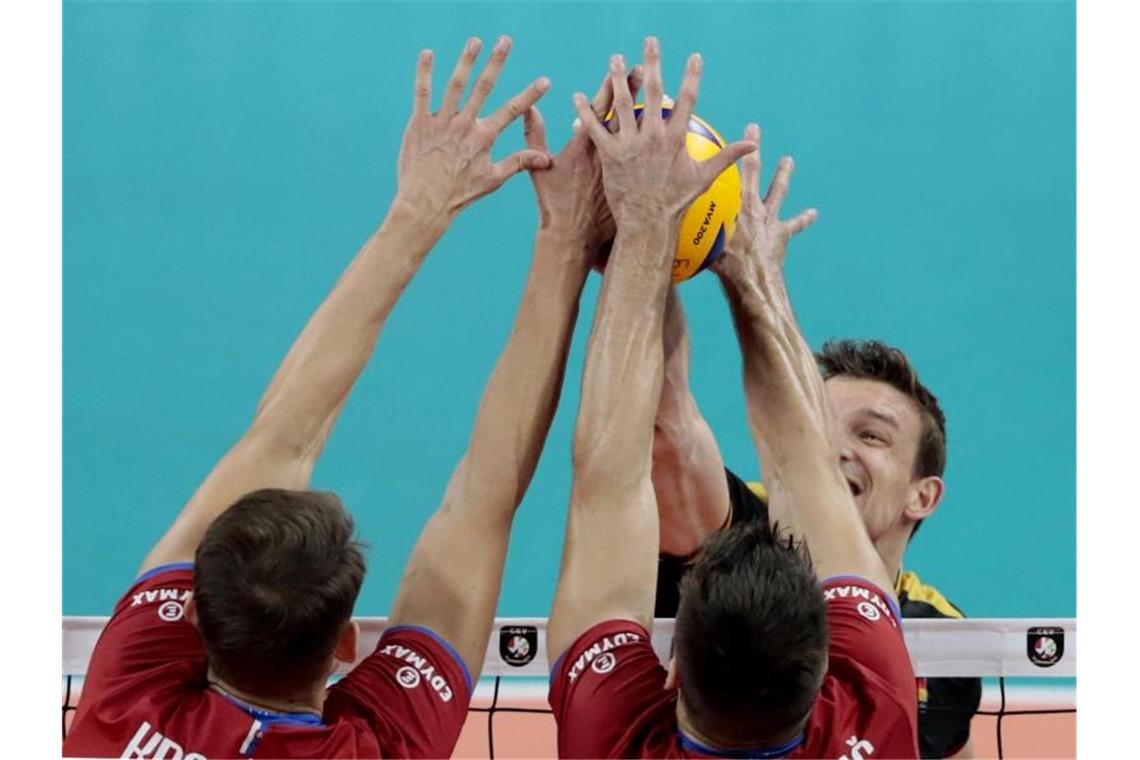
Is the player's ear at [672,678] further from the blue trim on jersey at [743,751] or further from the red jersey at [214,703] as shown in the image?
the red jersey at [214,703]

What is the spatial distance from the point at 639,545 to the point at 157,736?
31.0 inches

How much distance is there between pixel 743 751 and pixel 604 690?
0.78 feet

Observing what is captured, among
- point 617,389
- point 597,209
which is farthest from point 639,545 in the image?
point 597,209

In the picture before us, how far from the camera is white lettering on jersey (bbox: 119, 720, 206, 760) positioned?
1847mm

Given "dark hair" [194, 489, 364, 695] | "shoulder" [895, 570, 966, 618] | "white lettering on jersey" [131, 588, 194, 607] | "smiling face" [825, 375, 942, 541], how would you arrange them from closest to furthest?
"dark hair" [194, 489, 364, 695]
"white lettering on jersey" [131, 588, 194, 607]
"smiling face" [825, 375, 942, 541]
"shoulder" [895, 570, 966, 618]

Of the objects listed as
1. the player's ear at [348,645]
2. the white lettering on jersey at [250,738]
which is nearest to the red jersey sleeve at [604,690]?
the player's ear at [348,645]

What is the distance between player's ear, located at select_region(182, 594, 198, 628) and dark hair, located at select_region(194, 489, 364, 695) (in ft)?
0.08

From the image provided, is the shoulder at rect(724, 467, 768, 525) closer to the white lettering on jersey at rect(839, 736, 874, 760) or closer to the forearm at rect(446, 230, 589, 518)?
the forearm at rect(446, 230, 589, 518)

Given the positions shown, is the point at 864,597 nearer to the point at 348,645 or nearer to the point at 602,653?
the point at 602,653

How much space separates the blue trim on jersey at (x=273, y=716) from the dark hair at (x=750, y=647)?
55 centimetres

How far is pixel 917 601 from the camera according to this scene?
347cm

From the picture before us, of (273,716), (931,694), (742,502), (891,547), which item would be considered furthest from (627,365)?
(931,694)

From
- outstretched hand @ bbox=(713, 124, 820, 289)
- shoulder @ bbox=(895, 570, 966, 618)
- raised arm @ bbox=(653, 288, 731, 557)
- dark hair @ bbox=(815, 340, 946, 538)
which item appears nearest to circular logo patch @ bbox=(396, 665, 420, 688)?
raised arm @ bbox=(653, 288, 731, 557)

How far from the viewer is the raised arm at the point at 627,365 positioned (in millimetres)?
2070
